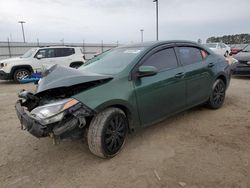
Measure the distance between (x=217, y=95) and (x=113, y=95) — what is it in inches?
117

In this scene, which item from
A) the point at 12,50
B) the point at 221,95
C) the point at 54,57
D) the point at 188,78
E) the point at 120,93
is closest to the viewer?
the point at 120,93

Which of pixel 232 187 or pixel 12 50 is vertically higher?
pixel 12 50

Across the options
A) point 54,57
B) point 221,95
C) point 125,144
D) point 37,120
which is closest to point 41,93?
point 37,120

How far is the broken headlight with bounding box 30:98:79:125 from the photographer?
2.74m

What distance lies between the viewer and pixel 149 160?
3.13m

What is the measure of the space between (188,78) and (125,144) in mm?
1646

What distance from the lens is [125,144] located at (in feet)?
11.9

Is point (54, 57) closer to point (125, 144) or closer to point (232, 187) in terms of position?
point (125, 144)

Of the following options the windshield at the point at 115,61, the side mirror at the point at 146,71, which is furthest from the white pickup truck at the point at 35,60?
the side mirror at the point at 146,71

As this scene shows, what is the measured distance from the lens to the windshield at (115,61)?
11.5ft

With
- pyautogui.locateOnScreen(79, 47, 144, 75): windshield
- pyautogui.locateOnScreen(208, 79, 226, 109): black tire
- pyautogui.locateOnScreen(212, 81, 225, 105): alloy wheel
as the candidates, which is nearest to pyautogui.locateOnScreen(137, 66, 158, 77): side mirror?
pyautogui.locateOnScreen(79, 47, 144, 75): windshield

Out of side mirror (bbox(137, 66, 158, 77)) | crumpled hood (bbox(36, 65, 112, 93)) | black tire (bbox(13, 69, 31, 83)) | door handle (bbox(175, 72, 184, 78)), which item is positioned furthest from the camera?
black tire (bbox(13, 69, 31, 83))

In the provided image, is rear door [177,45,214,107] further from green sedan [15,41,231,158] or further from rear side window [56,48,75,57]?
rear side window [56,48,75,57]

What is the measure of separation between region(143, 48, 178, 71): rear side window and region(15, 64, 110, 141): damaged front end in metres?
0.91
